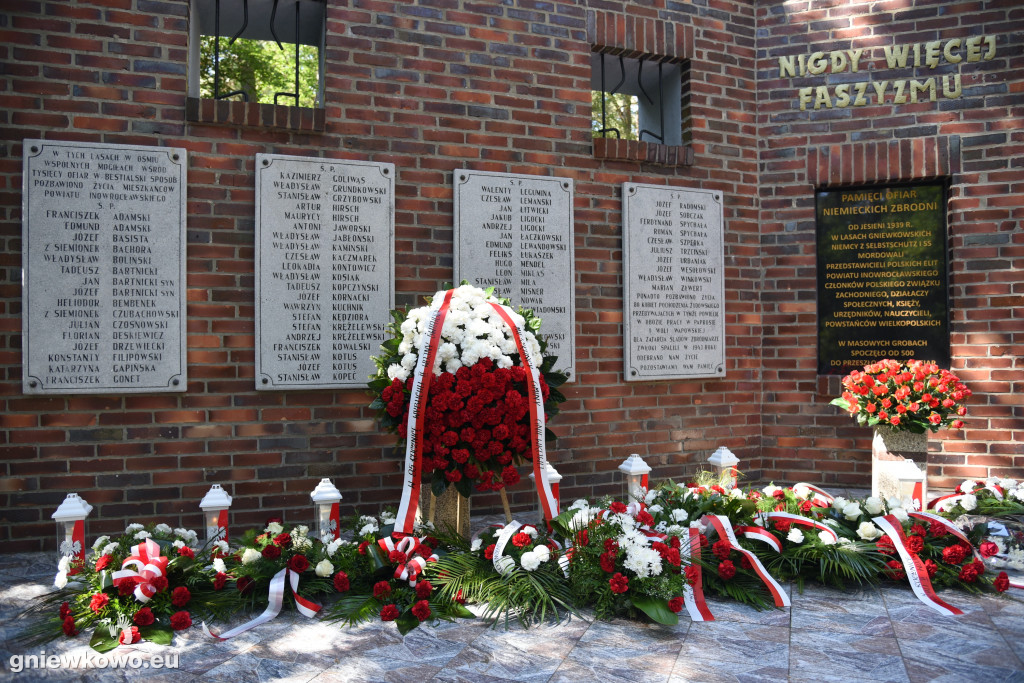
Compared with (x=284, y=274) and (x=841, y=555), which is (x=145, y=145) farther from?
(x=841, y=555)

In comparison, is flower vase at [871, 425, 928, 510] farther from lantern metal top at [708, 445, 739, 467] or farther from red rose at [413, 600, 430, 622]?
red rose at [413, 600, 430, 622]

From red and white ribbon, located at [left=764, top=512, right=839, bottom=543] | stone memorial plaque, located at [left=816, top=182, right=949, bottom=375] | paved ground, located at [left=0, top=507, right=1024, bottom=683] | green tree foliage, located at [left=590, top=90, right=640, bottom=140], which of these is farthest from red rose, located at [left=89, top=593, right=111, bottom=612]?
green tree foliage, located at [left=590, top=90, right=640, bottom=140]

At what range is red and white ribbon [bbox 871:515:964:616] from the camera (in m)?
3.00

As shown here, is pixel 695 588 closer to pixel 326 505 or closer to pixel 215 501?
pixel 326 505

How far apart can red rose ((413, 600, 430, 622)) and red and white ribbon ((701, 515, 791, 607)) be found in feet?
4.41

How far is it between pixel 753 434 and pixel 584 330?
1.65 meters

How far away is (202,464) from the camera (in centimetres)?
416

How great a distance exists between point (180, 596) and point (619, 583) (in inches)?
67.3

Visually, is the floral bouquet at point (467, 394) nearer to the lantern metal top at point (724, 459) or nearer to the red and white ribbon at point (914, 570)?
the lantern metal top at point (724, 459)

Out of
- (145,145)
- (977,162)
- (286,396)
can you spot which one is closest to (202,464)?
(286,396)

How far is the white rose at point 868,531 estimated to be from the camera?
11.0ft

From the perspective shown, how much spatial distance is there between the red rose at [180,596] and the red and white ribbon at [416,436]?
2.97 ft

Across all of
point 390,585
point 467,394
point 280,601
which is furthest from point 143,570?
point 467,394

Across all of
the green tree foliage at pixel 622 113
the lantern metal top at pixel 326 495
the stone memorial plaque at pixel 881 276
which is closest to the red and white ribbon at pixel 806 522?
the lantern metal top at pixel 326 495
